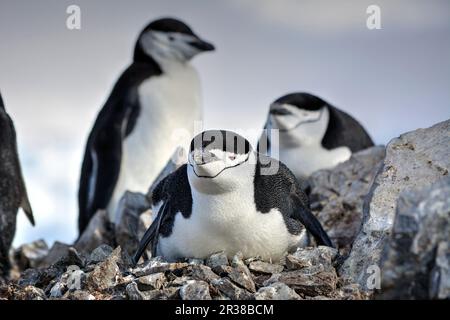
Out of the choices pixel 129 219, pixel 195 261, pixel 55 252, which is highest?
pixel 195 261

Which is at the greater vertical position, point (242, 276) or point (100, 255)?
point (242, 276)

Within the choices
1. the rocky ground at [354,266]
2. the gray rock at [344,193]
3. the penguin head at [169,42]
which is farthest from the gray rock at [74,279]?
the penguin head at [169,42]

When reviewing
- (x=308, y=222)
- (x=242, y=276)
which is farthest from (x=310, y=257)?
(x=242, y=276)

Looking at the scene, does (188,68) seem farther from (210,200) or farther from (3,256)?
(210,200)

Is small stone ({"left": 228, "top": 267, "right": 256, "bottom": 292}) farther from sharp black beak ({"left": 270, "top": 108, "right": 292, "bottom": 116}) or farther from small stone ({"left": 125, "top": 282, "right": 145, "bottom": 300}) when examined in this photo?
sharp black beak ({"left": 270, "top": 108, "right": 292, "bottom": 116})

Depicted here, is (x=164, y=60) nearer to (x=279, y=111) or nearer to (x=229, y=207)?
(x=279, y=111)

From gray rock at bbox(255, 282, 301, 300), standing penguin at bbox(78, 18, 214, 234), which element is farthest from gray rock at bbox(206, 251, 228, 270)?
standing penguin at bbox(78, 18, 214, 234)

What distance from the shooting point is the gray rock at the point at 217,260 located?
5563 millimetres

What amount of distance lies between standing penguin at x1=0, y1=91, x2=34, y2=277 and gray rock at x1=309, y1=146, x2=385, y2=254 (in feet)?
7.42

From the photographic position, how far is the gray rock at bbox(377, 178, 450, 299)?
430 cm

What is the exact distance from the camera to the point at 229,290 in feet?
16.9

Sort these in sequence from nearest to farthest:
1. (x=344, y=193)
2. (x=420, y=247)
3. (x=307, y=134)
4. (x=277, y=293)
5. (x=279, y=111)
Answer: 1. (x=420, y=247)
2. (x=277, y=293)
3. (x=344, y=193)
4. (x=279, y=111)
5. (x=307, y=134)

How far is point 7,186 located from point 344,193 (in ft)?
8.29

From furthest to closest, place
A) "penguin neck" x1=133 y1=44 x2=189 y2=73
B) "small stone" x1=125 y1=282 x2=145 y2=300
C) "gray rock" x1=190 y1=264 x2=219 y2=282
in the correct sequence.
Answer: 1. "penguin neck" x1=133 y1=44 x2=189 y2=73
2. "gray rock" x1=190 y1=264 x2=219 y2=282
3. "small stone" x1=125 y1=282 x2=145 y2=300
